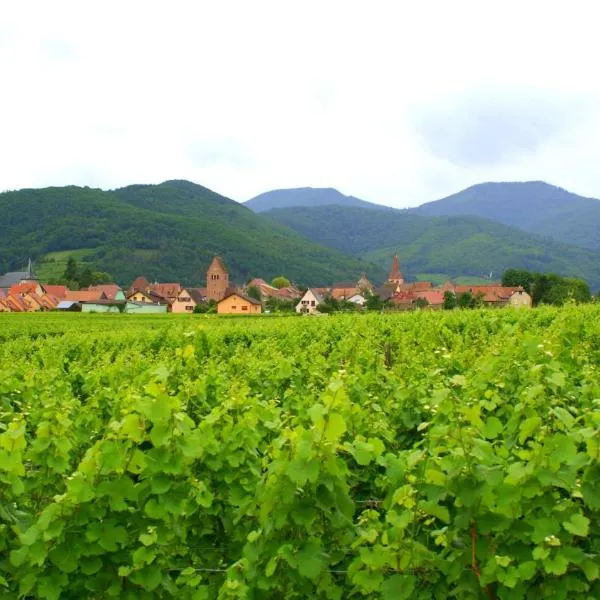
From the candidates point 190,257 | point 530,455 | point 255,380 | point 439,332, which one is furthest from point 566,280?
point 190,257

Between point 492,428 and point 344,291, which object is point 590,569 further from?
point 344,291

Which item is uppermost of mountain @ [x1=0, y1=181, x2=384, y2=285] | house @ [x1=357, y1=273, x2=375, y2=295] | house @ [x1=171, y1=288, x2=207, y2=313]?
mountain @ [x1=0, y1=181, x2=384, y2=285]

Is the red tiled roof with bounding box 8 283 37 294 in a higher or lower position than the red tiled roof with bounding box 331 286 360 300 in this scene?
higher

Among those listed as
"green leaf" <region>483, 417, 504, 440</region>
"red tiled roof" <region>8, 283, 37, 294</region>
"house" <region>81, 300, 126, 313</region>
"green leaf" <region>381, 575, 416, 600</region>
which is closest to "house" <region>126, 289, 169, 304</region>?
"red tiled roof" <region>8, 283, 37, 294</region>

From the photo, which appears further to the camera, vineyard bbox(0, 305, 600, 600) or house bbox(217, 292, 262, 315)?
house bbox(217, 292, 262, 315)

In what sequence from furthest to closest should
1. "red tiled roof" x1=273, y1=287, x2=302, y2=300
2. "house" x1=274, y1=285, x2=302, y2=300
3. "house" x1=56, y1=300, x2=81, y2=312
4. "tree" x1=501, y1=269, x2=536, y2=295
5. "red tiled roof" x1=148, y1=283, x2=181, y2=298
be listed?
1. "house" x1=274, y1=285, x2=302, y2=300
2. "red tiled roof" x1=273, y1=287, x2=302, y2=300
3. "red tiled roof" x1=148, y1=283, x2=181, y2=298
4. "tree" x1=501, y1=269, x2=536, y2=295
5. "house" x1=56, y1=300, x2=81, y2=312

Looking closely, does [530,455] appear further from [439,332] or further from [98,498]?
[439,332]

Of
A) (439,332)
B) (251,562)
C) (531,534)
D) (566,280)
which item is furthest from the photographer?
(566,280)

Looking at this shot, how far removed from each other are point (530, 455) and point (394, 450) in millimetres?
3143

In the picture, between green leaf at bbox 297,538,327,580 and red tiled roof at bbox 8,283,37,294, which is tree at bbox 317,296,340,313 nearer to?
red tiled roof at bbox 8,283,37,294

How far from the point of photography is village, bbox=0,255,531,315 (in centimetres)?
7575

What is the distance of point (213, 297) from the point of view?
11394cm

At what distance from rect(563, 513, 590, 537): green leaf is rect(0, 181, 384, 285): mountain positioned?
15060cm

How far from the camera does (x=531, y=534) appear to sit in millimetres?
2709
